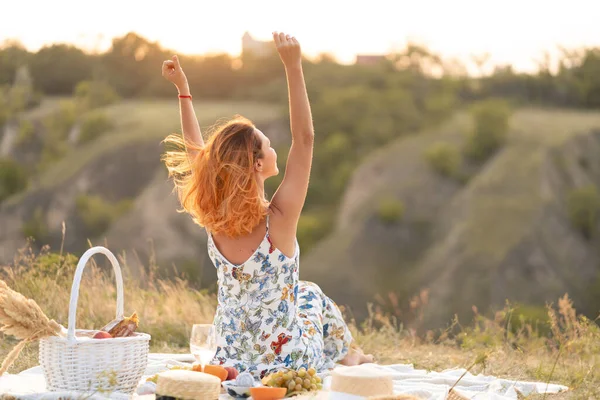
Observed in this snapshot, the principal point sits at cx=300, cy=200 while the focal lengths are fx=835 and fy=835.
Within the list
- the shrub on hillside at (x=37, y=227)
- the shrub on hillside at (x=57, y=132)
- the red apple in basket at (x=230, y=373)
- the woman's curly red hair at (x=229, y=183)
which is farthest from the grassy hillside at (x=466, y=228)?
the woman's curly red hair at (x=229, y=183)

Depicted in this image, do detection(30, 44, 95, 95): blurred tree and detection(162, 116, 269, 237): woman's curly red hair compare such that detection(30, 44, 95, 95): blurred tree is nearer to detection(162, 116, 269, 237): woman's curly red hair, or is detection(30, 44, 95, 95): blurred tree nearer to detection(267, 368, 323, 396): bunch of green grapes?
detection(162, 116, 269, 237): woman's curly red hair

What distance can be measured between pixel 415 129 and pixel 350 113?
4382 millimetres

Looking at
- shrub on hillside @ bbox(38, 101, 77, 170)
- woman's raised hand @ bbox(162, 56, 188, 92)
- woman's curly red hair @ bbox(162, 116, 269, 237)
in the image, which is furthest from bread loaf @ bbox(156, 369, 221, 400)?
shrub on hillside @ bbox(38, 101, 77, 170)

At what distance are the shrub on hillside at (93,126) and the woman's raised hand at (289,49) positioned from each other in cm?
4834

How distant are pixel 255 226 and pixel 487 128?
145 ft

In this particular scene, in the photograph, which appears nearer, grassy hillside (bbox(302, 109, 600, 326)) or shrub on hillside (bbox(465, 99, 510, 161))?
grassy hillside (bbox(302, 109, 600, 326))

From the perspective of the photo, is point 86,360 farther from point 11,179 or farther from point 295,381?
point 11,179

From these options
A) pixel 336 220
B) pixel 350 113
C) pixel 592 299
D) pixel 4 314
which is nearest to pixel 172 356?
pixel 4 314

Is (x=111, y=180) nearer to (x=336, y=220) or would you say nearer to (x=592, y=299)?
(x=336, y=220)

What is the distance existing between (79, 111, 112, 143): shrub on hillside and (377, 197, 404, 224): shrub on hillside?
1804 cm

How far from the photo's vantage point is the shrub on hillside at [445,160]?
4759 centimetres

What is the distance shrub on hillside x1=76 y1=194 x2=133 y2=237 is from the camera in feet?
156

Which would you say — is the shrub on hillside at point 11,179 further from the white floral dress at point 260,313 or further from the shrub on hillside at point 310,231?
the white floral dress at point 260,313

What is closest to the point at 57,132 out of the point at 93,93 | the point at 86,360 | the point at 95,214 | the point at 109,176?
the point at 93,93
